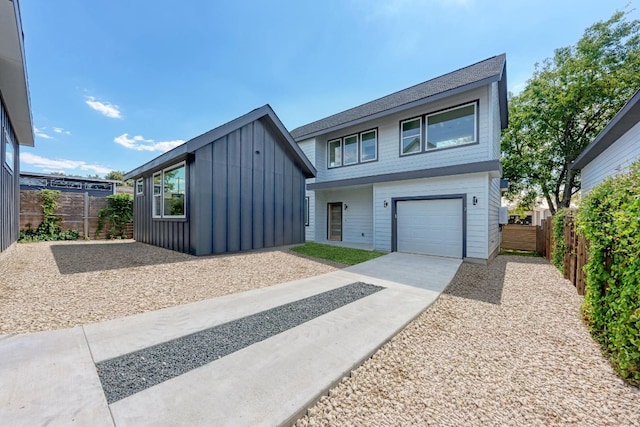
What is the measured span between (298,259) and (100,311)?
4.76 meters

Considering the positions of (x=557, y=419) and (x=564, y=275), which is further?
(x=564, y=275)

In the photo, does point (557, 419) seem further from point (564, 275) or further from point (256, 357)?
point (564, 275)

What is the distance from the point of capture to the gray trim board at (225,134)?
7.26 metres

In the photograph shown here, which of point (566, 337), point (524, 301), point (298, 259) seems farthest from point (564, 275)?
point (298, 259)

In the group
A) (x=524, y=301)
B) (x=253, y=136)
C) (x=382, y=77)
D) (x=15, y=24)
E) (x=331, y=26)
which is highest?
(x=331, y=26)

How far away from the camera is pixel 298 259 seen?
A: 25.0 feet

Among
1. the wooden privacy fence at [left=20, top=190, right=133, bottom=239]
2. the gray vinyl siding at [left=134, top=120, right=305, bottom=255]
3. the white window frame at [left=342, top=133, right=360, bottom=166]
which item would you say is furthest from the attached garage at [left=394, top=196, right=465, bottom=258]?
the wooden privacy fence at [left=20, top=190, right=133, bottom=239]

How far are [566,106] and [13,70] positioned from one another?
22026mm

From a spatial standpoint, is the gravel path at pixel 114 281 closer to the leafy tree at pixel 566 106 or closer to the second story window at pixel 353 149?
the second story window at pixel 353 149

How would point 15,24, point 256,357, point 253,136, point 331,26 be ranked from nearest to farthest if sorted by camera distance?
point 256,357, point 15,24, point 253,136, point 331,26

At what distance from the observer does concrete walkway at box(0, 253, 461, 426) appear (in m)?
1.74

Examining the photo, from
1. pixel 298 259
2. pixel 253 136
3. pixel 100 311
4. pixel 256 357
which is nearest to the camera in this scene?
pixel 256 357

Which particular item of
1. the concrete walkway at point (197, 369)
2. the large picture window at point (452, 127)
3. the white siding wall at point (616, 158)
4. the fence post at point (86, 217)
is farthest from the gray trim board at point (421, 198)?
the fence post at point (86, 217)

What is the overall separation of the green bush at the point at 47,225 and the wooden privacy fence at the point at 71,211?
0.42 feet
